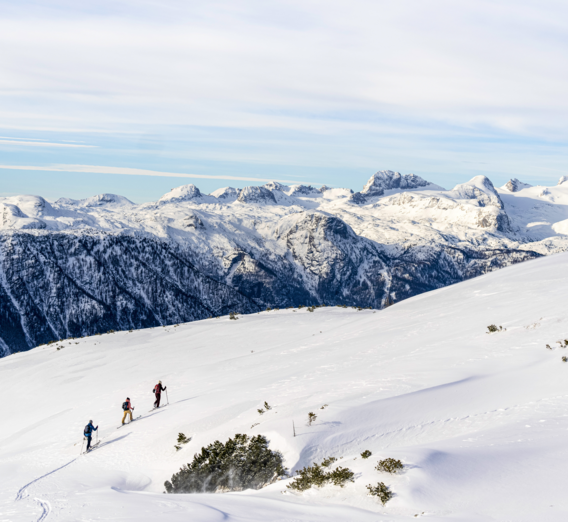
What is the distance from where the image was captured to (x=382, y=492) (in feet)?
39.8

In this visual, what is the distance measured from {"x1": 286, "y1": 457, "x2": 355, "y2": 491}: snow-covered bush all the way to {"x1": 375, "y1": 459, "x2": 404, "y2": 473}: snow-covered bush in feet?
2.70

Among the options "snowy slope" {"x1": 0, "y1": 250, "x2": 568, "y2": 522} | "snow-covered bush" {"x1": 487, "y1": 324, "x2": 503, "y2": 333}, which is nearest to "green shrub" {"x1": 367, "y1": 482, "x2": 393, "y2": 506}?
"snowy slope" {"x1": 0, "y1": 250, "x2": 568, "y2": 522}

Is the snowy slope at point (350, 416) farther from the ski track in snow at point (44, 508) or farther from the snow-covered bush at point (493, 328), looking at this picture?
the snow-covered bush at point (493, 328)

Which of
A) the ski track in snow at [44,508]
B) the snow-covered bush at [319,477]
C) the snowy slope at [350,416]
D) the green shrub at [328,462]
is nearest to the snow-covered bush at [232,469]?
the snowy slope at [350,416]

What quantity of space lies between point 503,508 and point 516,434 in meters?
4.51

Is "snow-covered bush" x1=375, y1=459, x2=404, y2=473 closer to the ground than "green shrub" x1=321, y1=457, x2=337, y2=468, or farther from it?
farther from it

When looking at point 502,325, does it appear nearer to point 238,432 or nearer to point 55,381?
point 238,432

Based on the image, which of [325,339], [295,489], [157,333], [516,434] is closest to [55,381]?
[157,333]

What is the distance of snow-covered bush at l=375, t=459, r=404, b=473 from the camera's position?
41.8 feet

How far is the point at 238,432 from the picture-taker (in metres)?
18.3

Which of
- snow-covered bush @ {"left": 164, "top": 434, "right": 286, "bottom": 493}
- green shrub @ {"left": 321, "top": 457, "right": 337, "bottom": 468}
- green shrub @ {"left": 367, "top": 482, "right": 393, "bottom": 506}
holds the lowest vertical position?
snow-covered bush @ {"left": 164, "top": 434, "right": 286, "bottom": 493}

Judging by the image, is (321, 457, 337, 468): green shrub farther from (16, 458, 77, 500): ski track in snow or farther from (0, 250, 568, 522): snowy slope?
(16, 458, 77, 500): ski track in snow

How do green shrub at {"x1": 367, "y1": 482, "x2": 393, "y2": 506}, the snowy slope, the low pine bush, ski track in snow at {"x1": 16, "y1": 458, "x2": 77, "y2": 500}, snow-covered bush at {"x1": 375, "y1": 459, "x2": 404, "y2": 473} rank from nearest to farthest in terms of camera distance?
green shrub at {"x1": 367, "y1": 482, "x2": 393, "y2": 506} < the snowy slope < snow-covered bush at {"x1": 375, "y1": 459, "x2": 404, "y2": 473} < ski track in snow at {"x1": 16, "y1": 458, "x2": 77, "y2": 500} < the low pine bush

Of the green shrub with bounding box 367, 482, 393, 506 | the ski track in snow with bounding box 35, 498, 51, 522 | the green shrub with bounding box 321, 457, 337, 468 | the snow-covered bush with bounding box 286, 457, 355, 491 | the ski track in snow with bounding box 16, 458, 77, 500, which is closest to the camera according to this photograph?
the green shrub with bounding box 367, 482, 393, 506
